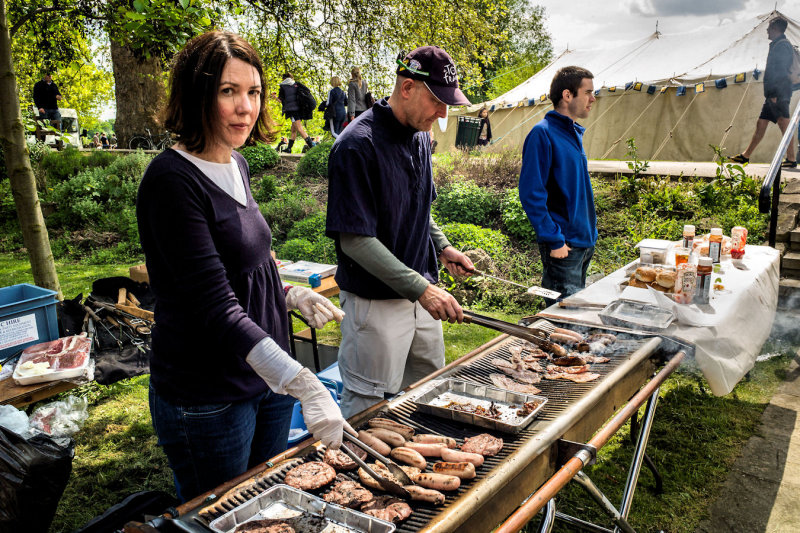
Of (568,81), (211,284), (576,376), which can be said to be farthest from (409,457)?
(568,81)

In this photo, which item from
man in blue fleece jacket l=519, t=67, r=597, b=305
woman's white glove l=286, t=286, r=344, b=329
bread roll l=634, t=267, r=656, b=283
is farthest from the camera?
man in blue fleece jacket l=519, t=67, r=597, b=305

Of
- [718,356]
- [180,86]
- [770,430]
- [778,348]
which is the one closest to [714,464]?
[770,430]

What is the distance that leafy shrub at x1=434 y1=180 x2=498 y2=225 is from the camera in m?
8.63

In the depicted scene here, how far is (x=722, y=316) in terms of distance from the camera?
3133mm

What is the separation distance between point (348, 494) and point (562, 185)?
2896 millimetres

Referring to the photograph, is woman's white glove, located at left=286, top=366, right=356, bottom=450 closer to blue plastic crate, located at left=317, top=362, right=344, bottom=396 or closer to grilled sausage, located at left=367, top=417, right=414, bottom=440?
grilled sausage, located at left=367, top=417, right=414, bottom=440

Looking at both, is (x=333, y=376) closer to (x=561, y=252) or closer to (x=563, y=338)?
(x=563, y=338)

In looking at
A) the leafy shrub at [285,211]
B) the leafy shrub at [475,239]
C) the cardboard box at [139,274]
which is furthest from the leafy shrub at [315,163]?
the cardboard box at [139,274]

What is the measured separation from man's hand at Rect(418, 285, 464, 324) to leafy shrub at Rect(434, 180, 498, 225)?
6.22 metres

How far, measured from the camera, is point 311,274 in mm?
Result: 4406

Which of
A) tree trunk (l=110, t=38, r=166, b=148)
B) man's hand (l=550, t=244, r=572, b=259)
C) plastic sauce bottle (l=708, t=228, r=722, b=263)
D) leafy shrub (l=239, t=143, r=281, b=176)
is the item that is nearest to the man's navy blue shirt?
man's hand (l=550, t=244, r=572, b=259)

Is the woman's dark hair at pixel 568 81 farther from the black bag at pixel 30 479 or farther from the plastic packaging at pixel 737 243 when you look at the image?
the black bag at pixel 30 479

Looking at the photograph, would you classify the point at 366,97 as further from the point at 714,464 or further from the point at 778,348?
the point at 714,464

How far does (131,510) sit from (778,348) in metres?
5.66
